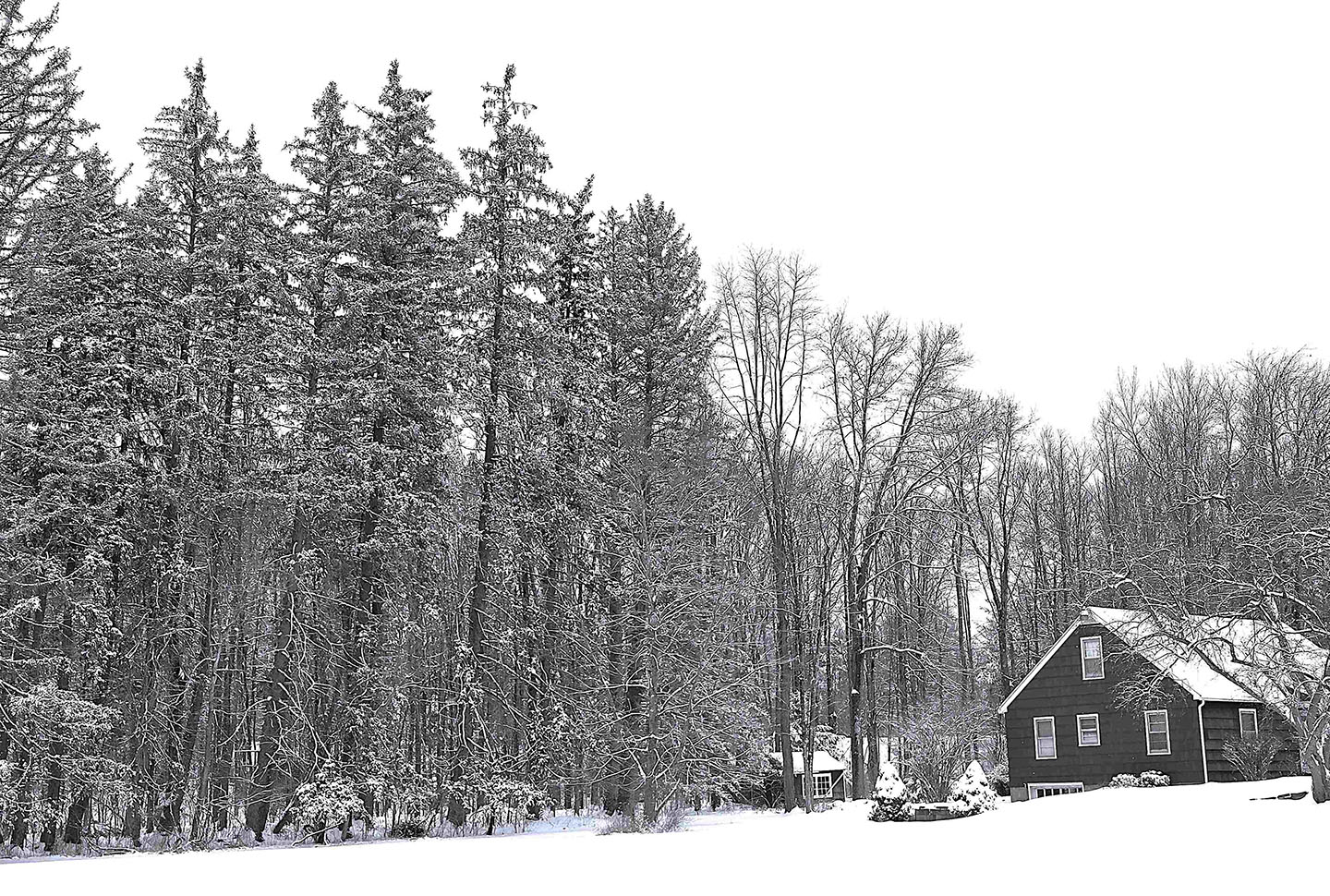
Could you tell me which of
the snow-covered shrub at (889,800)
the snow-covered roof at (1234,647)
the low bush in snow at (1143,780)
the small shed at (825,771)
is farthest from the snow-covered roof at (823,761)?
the snow-covered roof at (1234,647)

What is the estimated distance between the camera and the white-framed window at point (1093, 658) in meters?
36.6

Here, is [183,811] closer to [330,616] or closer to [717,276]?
[330,616]

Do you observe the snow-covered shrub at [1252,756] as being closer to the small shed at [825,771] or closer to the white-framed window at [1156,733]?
the white-framed window at [1156,733]

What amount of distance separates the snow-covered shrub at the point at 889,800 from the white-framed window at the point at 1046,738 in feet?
38.2

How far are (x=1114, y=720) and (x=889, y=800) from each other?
12.1 metres

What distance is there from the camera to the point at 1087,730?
36.6m

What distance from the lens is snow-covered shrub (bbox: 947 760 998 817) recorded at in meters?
27.5

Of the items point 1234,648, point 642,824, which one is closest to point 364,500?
point 642,824

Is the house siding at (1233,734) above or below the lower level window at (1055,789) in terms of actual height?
above

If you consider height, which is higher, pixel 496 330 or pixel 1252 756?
pixel 496 330

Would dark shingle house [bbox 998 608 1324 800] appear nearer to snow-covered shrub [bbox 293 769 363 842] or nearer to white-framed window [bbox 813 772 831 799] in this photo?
white-framed window [bbox 813 772 831 799]

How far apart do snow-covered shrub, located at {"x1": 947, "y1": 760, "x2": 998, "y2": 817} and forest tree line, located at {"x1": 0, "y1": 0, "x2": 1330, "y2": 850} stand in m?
5.09

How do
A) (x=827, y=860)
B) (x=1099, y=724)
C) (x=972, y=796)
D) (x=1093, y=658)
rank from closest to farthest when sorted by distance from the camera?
Answer: (x=827, y=860) < (x=972, y=796) < (x=1099, y=724) < (x=1093, y=658)

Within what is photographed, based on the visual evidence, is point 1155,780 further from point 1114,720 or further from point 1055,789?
point 1055,789
